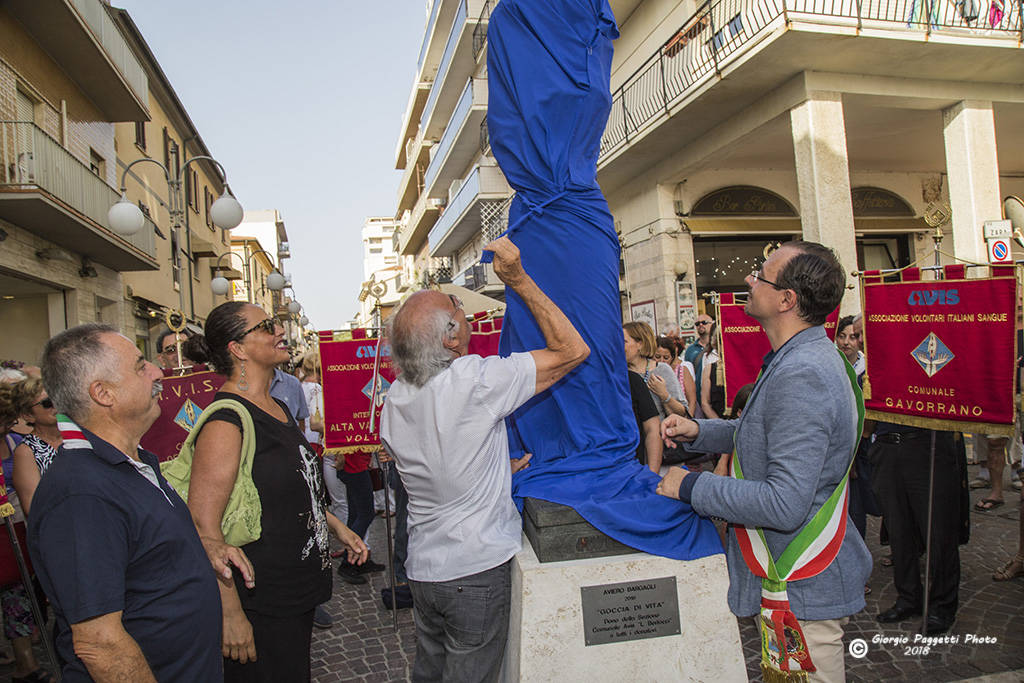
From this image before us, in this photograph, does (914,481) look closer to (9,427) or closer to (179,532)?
(179,532)

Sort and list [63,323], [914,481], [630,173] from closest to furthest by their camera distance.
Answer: [914,481] < [63,323] < [630,173]

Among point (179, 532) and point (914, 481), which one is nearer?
point (179, 532)

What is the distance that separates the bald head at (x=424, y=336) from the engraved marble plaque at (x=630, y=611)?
85 centimetres

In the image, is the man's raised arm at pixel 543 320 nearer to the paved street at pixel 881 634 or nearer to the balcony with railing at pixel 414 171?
the paved street at pixel 881 634

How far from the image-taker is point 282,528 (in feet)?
7.47

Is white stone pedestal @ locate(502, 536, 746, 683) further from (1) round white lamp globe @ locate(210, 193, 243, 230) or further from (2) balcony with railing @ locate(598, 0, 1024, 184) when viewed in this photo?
(1) round white lamp globe @ locate(210, 193, 243, 230)

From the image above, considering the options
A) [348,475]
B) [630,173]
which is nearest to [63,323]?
[348,475]

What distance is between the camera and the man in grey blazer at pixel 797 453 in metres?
1.81

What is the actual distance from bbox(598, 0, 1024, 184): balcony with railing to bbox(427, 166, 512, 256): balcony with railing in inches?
288

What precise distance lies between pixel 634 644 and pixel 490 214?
20002 millimetres

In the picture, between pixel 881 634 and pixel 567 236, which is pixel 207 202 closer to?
pixel 567 236

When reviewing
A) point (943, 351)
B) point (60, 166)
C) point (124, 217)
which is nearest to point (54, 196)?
point (60, 166)

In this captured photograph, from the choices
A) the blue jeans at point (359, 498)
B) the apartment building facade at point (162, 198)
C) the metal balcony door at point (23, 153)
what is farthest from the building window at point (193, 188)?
the blue jeans at point (359, 498)

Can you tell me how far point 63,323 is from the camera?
13281 mm
